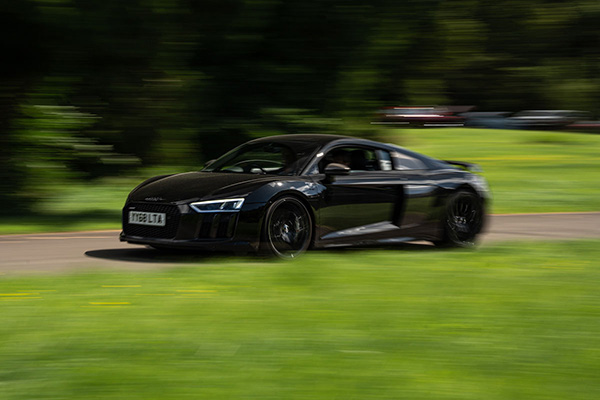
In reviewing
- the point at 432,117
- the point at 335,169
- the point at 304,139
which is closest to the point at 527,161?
the point at 432,117

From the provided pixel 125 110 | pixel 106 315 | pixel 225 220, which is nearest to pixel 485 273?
pixel 225 220

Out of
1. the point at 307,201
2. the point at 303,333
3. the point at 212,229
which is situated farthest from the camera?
the point at 307,201

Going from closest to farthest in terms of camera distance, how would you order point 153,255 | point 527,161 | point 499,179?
point 153,255 < point 499,179 < point 527,161

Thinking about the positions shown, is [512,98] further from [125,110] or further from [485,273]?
[485,273]

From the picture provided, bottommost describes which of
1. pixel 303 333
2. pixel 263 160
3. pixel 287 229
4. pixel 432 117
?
pixel 303 333

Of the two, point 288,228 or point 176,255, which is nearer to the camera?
point 288,228

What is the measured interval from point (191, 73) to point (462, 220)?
23.3 ft

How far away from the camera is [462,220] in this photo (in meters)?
10.6

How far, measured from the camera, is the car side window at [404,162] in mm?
10117

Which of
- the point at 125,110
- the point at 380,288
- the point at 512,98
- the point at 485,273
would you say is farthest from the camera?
the point at 512,98

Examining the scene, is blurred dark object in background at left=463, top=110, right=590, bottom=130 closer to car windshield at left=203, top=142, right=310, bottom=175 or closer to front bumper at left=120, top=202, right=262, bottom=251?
car windshield at left=203, top=142, right=310, bottom=175

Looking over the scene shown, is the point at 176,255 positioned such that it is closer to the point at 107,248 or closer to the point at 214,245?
the point at 214,245

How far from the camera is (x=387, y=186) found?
384 inches

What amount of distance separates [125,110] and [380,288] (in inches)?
349
